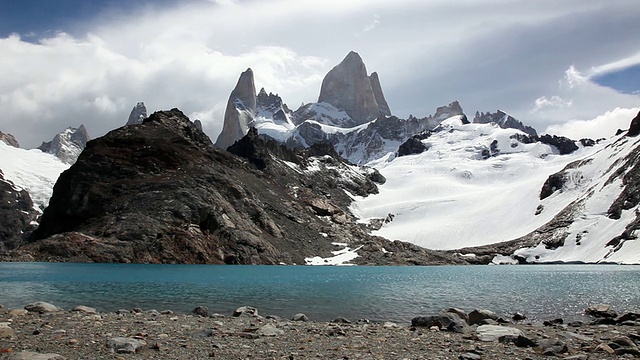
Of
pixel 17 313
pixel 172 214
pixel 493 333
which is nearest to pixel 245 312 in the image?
pixel 17 313

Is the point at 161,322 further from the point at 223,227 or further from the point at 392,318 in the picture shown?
the point at 223,227

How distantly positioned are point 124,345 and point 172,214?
114 metres

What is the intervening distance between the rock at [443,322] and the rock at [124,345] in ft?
53.1

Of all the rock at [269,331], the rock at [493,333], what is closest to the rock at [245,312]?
the rock at [269,331]

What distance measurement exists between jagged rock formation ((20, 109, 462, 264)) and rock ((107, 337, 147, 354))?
332ft

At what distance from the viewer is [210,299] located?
45.6 meters

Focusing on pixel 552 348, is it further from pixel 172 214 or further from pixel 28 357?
pixel 172 214

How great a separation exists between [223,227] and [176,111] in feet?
249

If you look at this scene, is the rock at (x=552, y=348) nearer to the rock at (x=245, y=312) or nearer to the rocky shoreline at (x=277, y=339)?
the rocky shoreline at (x=277, y=339)

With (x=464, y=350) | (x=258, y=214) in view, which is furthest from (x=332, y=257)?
(x=464, y=350)

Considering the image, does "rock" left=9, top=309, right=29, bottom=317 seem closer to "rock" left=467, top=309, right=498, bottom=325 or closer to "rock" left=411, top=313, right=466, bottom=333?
"rock" left=411, top=313, right=466, bottom=333

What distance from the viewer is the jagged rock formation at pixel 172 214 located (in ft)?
392

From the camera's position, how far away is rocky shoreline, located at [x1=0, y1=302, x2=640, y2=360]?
1828cm

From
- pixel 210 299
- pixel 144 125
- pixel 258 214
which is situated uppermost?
pixel 144 125
